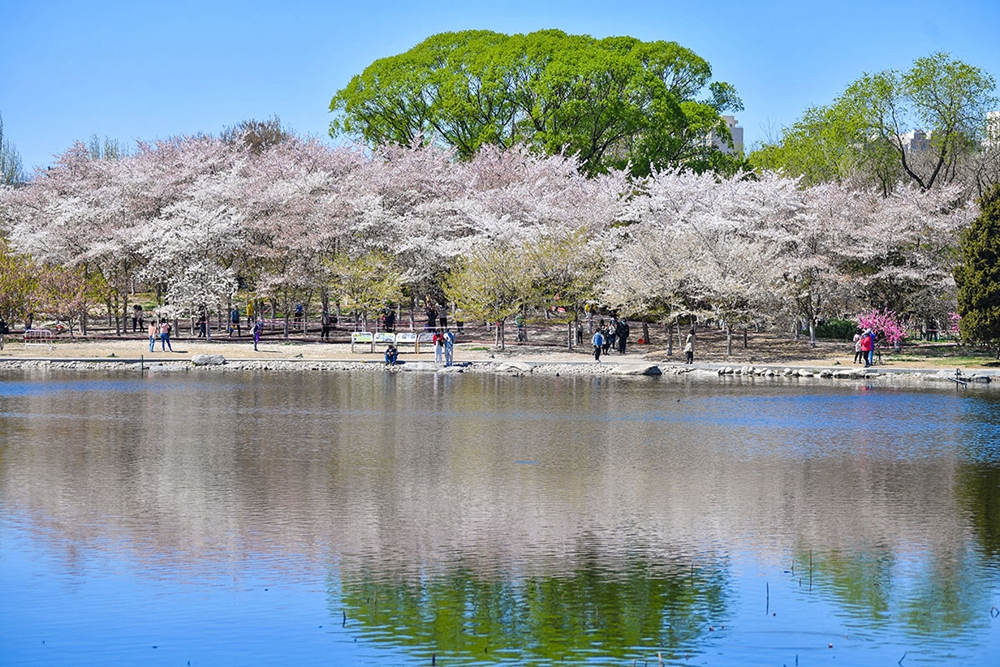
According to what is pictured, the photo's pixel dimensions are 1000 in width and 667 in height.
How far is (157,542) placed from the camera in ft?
53.4

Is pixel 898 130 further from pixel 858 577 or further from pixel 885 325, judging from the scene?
pixel 858 577

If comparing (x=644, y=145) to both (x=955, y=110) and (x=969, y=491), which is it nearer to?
(x=955, y=110)

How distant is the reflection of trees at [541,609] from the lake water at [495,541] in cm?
4

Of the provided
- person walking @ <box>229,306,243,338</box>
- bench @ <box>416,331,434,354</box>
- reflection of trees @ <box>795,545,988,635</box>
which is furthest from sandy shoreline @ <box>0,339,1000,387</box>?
reflection of trees @ <box>795,545,988,635</box>

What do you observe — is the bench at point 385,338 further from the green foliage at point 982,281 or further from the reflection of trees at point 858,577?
the reflection of trees at point 858,577

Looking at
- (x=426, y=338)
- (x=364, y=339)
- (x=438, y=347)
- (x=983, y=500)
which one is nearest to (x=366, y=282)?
(x=426, y=338)

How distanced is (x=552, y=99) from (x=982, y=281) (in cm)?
3471

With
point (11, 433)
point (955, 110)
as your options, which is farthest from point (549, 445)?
point (955, 110)

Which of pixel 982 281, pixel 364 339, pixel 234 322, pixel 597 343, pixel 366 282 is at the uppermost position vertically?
pixel 366 282

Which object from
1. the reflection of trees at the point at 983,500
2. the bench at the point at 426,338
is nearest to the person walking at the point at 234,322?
the bench at the point at 426,338

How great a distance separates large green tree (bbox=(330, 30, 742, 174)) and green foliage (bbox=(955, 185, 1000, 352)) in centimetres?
2731

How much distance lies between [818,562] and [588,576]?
3337mm

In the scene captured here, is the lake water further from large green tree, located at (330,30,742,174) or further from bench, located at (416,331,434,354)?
large green tree, located at (330,30,742,174)

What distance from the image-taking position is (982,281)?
4925 cm
